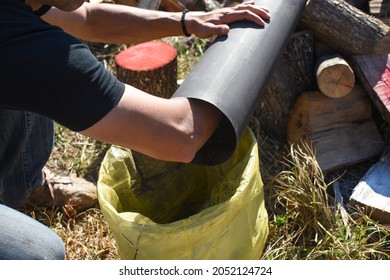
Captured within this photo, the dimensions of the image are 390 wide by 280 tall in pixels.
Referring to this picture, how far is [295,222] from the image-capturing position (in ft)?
8.98

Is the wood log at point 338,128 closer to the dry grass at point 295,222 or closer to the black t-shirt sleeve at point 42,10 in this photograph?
the dry grass at point 295,222

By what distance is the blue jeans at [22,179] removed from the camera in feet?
6.56

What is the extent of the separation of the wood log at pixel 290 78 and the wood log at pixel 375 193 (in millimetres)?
589

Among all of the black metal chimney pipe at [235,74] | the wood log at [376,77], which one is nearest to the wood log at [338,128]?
the wood log at [376,77]

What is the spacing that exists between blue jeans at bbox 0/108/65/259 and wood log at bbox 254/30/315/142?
1237mm

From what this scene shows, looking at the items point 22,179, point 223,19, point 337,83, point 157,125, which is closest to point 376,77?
point 337,83

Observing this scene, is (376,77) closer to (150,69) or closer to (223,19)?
(223,19)

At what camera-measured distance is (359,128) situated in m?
3.06

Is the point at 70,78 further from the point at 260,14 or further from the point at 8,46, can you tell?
the point at 260,14

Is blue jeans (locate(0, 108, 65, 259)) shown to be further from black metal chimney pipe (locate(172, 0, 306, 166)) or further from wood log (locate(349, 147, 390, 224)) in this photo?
wood log (locate(349, 147, 390, 224))

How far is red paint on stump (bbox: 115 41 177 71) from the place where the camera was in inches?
124

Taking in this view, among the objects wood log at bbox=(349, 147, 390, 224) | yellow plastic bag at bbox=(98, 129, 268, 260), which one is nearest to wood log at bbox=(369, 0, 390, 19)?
wood log at bbox=(349, 147, 390, 224)
